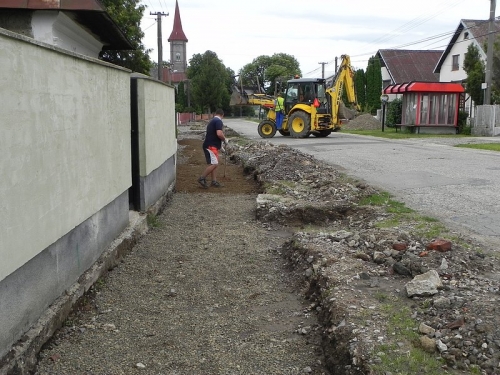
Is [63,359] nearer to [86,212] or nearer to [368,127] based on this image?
[86,212]

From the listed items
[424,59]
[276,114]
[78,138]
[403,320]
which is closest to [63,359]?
[78,138]

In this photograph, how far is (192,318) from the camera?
470 centimetres

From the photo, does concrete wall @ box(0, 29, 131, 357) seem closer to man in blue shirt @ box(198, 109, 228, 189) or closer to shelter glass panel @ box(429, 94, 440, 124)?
man in blue shirt @ box(198, 109, 228, 189)

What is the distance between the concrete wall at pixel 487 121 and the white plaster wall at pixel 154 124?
21933mm

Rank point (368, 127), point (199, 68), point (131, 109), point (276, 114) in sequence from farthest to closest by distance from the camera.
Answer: point (199, 68)
point (368, 127)
point (276, 114)
point (131, 109)

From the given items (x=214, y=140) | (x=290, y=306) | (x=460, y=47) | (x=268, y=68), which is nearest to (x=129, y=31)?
(x=214, y=140)

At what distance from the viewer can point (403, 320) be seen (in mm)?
3959

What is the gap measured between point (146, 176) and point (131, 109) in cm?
95

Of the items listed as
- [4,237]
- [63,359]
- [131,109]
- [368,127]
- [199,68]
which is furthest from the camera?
[199,68]

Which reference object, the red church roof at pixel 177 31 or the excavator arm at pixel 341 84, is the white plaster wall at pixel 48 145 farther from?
the red church roof at pixel 177 31

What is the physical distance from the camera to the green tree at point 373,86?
52.7m

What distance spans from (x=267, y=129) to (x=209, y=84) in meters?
45.3

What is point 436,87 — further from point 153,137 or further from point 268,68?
point 268,68

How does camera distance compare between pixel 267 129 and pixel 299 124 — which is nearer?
pixel 299 124
